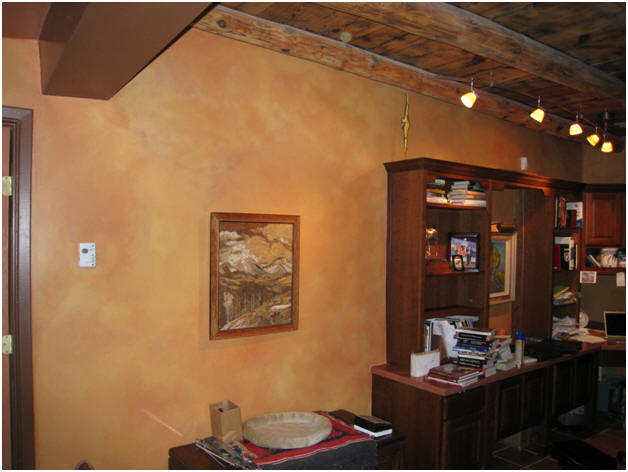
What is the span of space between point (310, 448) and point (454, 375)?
1185mm

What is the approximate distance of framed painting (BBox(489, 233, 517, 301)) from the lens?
4.66 metres

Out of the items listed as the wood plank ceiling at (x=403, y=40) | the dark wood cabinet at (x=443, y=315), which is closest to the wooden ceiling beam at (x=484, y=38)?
the wood plank ceiling at (x=403, y=40)

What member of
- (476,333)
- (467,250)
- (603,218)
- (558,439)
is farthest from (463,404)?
(603,218)

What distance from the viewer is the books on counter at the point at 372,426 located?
3.17m

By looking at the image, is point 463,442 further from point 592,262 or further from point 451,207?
point 592,262

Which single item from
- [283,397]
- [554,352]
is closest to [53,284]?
[283,397]

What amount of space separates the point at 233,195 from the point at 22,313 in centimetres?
125

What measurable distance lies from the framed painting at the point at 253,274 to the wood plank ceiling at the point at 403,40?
1.01 metres

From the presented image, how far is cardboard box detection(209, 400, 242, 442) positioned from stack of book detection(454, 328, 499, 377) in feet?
5.56

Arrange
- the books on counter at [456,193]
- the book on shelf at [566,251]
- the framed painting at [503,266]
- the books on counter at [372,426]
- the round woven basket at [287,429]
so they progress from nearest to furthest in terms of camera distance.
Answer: the round woven basket at [287,429], the books on counter at [372,426], the books on counter at [456,193], the framed painting at [503,266], the book on shelf at [566,251]

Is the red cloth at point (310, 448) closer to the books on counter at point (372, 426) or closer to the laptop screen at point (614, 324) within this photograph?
the books on counter at point (372, 426)

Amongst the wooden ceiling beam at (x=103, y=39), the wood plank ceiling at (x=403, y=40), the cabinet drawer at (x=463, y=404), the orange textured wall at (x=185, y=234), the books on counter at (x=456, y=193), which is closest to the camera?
the wooden ceiling beam at (x=103, y=39)

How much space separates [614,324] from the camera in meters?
5.12

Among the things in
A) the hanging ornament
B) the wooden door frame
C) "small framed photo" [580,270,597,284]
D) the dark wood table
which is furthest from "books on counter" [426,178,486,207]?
the wooden door frame
